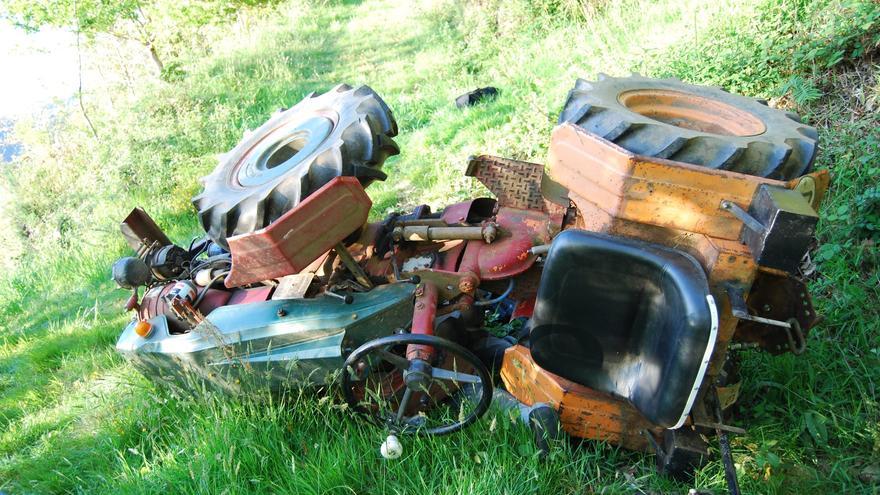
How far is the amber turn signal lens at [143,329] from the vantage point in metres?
2.89

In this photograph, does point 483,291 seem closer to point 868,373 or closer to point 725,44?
point 868,373

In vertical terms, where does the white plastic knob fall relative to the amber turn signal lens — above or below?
below

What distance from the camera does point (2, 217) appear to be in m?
9.93

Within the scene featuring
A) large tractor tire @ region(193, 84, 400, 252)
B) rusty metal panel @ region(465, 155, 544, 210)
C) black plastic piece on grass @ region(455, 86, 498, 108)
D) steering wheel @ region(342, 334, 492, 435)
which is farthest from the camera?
black plastic piece on grass @ region(455, 86, 498, 108)

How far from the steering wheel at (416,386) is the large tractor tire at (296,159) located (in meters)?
0.78

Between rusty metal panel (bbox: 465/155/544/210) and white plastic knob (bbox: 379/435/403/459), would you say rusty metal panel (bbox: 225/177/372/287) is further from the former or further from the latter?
white plastic knob (bbox: 379/435/403/459)

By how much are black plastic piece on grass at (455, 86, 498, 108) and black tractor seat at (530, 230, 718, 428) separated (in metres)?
4.86

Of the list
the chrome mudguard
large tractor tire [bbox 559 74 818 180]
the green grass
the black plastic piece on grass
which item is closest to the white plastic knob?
the green grass

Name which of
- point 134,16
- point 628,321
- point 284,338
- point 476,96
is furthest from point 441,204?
point 134,16

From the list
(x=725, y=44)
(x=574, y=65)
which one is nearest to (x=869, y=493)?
(x=725, y=44)

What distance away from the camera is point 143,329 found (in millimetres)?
2902

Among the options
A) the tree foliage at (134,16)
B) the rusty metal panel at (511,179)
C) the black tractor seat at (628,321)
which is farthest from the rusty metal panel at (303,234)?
the tree foliage at (134,16)

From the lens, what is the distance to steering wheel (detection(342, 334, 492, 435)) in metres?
2.28

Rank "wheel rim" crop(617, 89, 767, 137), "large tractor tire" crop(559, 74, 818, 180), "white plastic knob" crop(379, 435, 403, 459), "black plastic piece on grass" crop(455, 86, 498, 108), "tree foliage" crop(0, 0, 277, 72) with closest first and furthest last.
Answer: "large tractor tire" crop(559, 74, 818, 180) < "wheel rim" crop(617, 89, 767, 137) < "white plastic knob" crop(379, 435, 403, 459) < "black plastic piece on grass" crop(455, 86, 498, 108) < "tree foliage" crop(0, 0, 277, 72)
